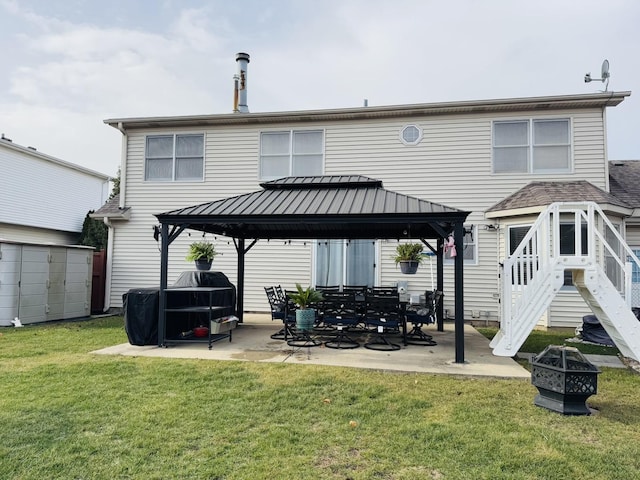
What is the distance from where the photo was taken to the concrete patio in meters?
5.33

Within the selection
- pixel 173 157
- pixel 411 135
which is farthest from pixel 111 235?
pixel 411 135

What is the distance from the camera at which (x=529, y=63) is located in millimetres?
10430

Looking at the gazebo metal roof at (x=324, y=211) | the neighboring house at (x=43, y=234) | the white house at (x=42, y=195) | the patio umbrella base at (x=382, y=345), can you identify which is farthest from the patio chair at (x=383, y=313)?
the white house at (x=42, y=195)

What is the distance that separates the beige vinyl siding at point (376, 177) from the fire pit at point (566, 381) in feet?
19.1

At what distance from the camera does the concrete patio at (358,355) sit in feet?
17.5

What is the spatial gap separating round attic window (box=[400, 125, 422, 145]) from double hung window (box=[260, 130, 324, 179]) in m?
2.11

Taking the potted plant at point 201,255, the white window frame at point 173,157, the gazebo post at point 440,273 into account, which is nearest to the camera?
A: the potted plant at point 201,255

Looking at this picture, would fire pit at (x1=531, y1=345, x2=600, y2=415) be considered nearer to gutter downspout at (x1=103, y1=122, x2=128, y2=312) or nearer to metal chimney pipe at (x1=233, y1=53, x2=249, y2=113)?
metal chimney pipe at (x1=233, y1=53, x2=249, y2=113)

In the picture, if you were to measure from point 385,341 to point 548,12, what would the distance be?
742 cm

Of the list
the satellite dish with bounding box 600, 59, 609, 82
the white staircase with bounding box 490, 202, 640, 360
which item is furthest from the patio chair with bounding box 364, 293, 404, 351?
the satellite dish with bounding box 600, 59, 609, 82

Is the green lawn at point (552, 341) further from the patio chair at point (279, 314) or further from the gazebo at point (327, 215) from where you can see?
the patio chair at point (279, 314)

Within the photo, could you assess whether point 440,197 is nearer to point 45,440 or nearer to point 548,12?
point 548,12

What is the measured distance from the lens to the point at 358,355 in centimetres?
606

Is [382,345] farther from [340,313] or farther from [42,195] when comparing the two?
[42,195]
